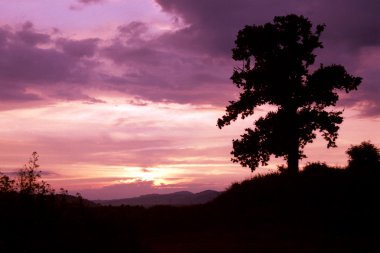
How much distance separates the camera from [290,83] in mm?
36375

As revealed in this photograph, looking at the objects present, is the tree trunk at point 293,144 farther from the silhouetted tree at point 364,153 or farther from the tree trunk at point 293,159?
the silhouetted tree at point 364,153

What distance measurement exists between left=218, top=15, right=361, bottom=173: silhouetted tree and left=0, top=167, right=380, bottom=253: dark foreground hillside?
10.7 ft

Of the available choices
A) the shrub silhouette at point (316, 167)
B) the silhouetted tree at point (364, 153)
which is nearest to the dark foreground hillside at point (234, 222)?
the shrub silhouette at point (316, 167)

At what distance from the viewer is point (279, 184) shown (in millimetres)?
32938

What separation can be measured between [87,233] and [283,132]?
24.1 meters

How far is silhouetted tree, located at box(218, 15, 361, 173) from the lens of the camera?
36281 millimetres

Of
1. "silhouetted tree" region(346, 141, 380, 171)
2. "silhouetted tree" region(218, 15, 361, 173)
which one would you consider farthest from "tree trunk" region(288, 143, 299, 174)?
"silhouetted tree" region(346, 141, 380, 171)

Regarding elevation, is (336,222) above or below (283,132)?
below

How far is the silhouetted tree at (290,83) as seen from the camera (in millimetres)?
36281

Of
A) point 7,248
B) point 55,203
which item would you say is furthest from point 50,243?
point 55,203

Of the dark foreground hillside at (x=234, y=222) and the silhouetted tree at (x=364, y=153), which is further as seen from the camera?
the silhouetted tree at (x=364, y=153)

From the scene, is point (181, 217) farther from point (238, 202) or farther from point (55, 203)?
point (55, 203)

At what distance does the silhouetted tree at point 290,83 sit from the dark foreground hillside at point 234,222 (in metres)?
3.27

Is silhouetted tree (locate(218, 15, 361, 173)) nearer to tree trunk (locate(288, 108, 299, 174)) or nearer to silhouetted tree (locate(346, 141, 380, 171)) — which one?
tree trunk (locate(288, 108, 299, 174))
